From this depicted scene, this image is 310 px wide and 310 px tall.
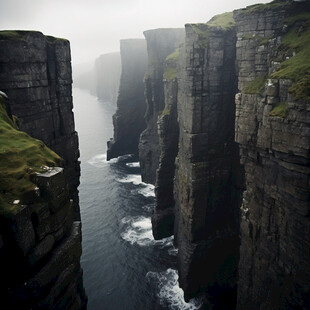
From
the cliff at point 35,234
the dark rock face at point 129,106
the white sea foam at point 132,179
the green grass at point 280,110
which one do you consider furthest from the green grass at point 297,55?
the dark rock face at point 129,106

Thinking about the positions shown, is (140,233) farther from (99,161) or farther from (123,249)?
(99,161)

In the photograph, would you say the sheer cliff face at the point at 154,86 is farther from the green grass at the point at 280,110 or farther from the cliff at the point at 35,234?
the cliff at the point at 35,234

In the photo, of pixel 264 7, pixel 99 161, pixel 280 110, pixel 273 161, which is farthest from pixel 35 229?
pixel 99 161

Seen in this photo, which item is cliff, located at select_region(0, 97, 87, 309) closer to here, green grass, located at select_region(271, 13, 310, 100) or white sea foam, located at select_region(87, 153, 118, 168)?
green grass, located at select_region(271, 13, 310, 100)

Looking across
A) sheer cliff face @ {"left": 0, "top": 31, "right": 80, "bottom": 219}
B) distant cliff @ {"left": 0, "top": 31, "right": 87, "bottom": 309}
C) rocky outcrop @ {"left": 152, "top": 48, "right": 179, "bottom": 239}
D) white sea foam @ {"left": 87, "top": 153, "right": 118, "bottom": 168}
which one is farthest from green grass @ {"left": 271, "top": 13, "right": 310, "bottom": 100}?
white sea foam @ {"left": 87, "top": 153, "right": 118, "bottom": 168}

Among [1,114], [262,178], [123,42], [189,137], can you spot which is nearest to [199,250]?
[189,137]
